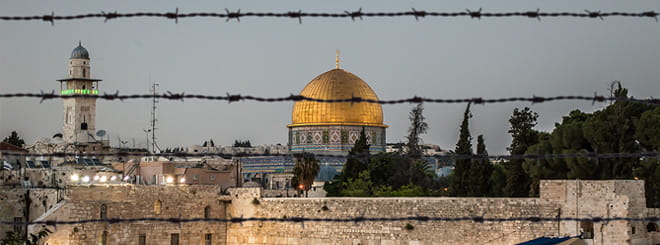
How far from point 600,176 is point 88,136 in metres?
21.6

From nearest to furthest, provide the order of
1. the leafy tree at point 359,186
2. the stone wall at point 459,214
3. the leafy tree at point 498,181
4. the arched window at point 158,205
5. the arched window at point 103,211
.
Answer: the stone wall at point 459,214
the arched window at point 103,211
the arched window at point 158,205
the leafy tree at point 498,181
the leafy tree at point 359,186

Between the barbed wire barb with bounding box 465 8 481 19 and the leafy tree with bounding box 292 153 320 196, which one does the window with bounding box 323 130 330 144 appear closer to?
the leafy tree with bounding box 292 153 320 196

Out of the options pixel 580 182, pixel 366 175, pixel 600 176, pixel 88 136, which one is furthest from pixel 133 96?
pixel 88 136

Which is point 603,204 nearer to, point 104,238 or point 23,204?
point 104,238

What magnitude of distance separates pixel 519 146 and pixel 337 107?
16.0 meters

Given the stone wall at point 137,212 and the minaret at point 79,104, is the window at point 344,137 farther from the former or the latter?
the stone wall at point 137,212

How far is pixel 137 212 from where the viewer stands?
2427cm

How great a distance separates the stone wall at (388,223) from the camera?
21078 millimetres

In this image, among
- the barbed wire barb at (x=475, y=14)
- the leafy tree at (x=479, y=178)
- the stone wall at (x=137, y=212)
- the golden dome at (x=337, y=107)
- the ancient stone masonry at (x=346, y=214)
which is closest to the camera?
the barbed wire barb at (x=475, y=14)

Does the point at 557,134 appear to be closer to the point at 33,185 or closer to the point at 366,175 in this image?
the point at 366,175

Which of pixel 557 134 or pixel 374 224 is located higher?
pixel 557 134

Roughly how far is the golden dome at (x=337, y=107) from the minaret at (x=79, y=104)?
9.20 m

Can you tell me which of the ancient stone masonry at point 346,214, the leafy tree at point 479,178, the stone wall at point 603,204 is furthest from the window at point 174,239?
the stone wall at point 603,204

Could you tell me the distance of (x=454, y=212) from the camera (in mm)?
21938
